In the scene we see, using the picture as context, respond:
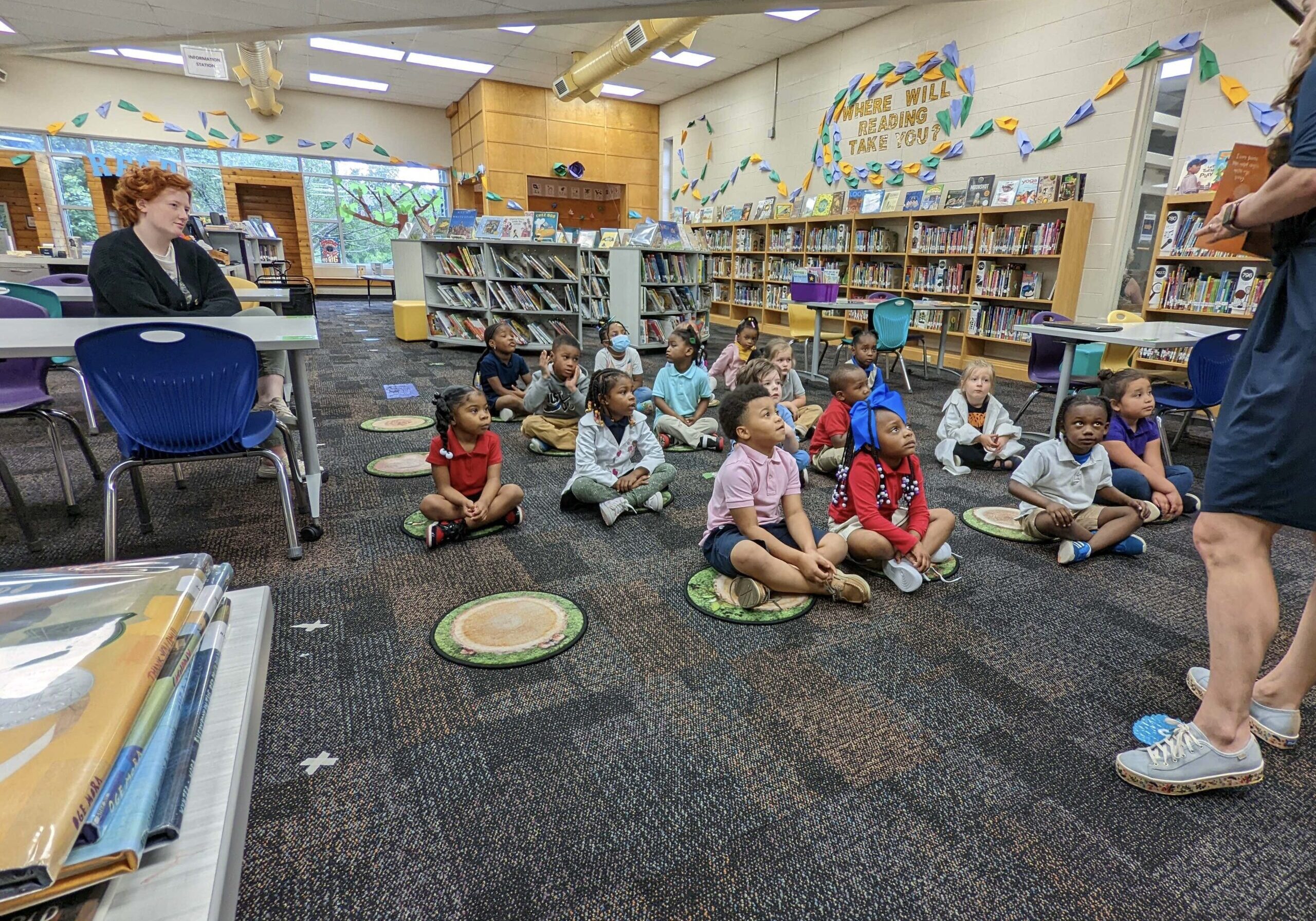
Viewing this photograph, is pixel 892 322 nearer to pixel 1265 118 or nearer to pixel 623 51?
pixel 1265 118

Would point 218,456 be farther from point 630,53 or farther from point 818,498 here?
point 630,53

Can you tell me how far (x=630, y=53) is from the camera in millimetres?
7426

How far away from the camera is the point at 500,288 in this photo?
21.5ft

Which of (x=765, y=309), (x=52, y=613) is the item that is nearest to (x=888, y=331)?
(x=765, y=309)

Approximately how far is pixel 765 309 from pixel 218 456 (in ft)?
26.4

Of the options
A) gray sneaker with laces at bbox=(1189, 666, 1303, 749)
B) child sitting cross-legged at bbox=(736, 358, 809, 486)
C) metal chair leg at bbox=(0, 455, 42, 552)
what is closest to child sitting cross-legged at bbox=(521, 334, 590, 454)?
child sitting cross-legged at bbox=(736, 358, 809, 486)

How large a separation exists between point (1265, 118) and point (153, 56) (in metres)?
12.7

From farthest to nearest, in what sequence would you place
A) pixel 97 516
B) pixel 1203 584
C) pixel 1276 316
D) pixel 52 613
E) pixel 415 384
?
pixel 415 384 < pixel 97 516 < pixel 1203 584 < pixel 1276 316 < pixel 52 613

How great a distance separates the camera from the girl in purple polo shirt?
8.55 feet

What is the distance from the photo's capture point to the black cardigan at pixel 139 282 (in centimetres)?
238

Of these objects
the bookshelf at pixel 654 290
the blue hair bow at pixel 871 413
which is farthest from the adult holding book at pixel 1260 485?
the bookshelf at pixel 654 290

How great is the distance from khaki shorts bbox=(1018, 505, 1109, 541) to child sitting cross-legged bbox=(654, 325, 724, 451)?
157 centimetres

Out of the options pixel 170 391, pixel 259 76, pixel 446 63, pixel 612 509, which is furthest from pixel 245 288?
pixel 446 63

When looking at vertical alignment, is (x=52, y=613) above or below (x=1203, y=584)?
above
